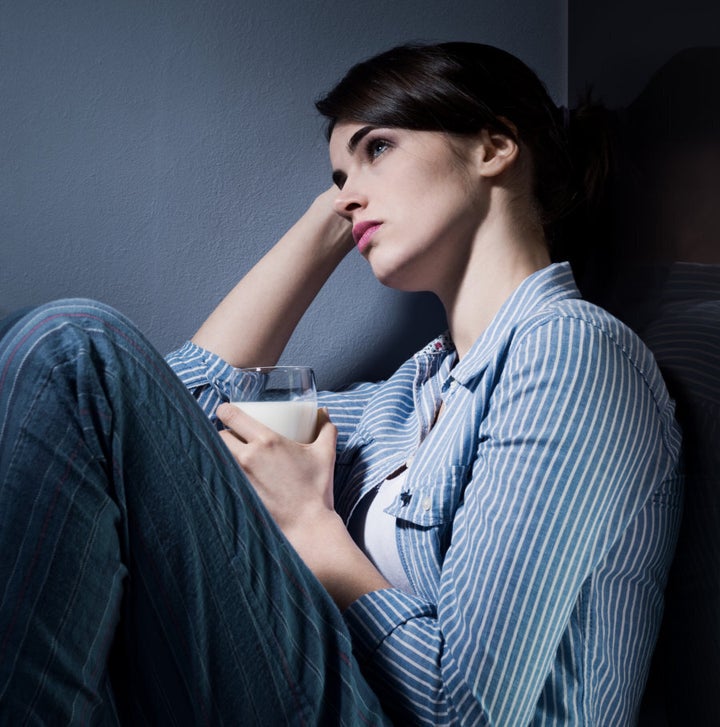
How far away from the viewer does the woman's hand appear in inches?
35.4

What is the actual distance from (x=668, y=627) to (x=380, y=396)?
1.85ft

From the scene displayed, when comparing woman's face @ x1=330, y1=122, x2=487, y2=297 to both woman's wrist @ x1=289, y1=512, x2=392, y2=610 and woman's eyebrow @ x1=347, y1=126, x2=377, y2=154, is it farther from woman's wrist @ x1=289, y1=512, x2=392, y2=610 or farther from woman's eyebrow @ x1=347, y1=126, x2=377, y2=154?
woman's wrist @ x1=289, y1=512, x2=392, y2=610

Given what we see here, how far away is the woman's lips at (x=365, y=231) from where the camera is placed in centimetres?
116

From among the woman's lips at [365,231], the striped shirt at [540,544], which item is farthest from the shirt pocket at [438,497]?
the woman's lips at [365,231]

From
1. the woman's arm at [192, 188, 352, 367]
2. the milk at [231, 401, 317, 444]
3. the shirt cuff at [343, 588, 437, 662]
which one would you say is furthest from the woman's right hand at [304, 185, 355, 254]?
the shirt cuff at [343, 588, 437, 662]

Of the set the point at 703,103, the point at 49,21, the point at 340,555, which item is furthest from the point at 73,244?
the point at 703,103

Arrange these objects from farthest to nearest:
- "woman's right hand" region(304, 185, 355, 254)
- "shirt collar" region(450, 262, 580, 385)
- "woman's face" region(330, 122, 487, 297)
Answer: "woman's right hand" region(304, 185, 355, 254), "woman's face" region(330, 122, 487, 297), "shirt collar" region(450, 262, 580, 385)

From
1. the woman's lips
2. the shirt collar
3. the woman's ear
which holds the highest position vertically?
the woman's ear

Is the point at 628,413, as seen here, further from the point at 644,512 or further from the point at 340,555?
the point at 340,555

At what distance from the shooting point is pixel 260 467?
3.22 ft

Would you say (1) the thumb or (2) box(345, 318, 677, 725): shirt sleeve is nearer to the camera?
(2) box(345, 318, 677, 725): shirt sleeve

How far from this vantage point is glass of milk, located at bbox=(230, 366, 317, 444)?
104cm

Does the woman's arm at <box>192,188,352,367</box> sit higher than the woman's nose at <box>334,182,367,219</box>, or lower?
lower

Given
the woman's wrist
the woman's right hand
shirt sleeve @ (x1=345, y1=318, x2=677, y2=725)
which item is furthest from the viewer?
the woman's right hand
